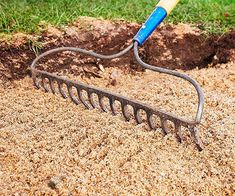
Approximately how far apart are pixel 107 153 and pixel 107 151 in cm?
2

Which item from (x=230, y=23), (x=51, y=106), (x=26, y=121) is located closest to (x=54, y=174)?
(x=26, y=121)

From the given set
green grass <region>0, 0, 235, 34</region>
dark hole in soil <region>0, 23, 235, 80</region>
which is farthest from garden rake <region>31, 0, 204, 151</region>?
green grass <region>0, 0, 235, 34</region>

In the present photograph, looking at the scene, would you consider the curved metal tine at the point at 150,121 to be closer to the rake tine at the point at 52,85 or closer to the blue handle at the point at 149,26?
the blue handle at the point at 149,26

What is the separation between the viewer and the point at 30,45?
14.3 ft

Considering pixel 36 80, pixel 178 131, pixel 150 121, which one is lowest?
pixel 36 80

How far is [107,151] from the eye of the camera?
117 inches

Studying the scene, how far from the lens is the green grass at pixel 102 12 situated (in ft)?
14.8

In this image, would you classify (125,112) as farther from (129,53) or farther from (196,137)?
(129,53)

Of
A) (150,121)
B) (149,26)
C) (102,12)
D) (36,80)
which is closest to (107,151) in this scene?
(150,121)

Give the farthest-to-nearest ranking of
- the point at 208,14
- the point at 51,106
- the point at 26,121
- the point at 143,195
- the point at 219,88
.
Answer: the point at 208,14 < the point at 219,88 < the point at 51,106 < the point at 26,121 < the point at 143,195

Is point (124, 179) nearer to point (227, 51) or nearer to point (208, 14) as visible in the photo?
point (227, 51)

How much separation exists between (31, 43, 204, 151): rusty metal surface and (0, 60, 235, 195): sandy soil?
0.23 ft

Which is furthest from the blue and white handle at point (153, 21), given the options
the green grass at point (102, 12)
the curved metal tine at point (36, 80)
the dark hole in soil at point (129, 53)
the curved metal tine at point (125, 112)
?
the green grass at point (102, 12)

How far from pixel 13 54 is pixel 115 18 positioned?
3.56 feet
